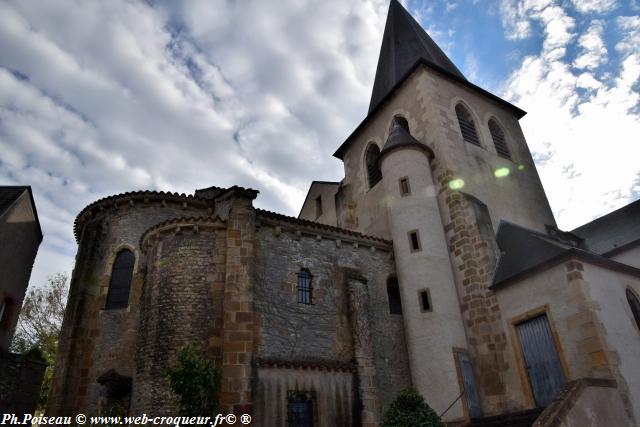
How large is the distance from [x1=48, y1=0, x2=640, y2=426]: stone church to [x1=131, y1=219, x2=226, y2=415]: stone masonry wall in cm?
4

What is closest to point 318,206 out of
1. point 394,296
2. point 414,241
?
point 414,241

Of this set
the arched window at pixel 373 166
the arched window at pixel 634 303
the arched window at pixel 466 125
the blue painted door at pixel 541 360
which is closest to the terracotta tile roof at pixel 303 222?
the arched window at pixel 373 166

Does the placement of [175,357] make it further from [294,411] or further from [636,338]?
[636,338]

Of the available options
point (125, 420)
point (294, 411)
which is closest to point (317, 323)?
point (294, 411)

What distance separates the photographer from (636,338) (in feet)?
36.8

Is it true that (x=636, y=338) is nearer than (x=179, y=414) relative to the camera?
No

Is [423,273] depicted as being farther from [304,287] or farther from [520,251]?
[304,287]

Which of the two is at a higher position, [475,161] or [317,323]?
[475,161]

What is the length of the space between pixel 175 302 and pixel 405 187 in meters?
9.25

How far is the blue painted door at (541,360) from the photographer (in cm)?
1136

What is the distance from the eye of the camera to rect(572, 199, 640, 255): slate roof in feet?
53.0

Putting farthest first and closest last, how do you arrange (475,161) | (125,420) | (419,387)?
(475,161) < (419,387) < (125,420)

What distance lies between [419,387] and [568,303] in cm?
504

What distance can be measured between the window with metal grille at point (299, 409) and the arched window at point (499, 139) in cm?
1342
